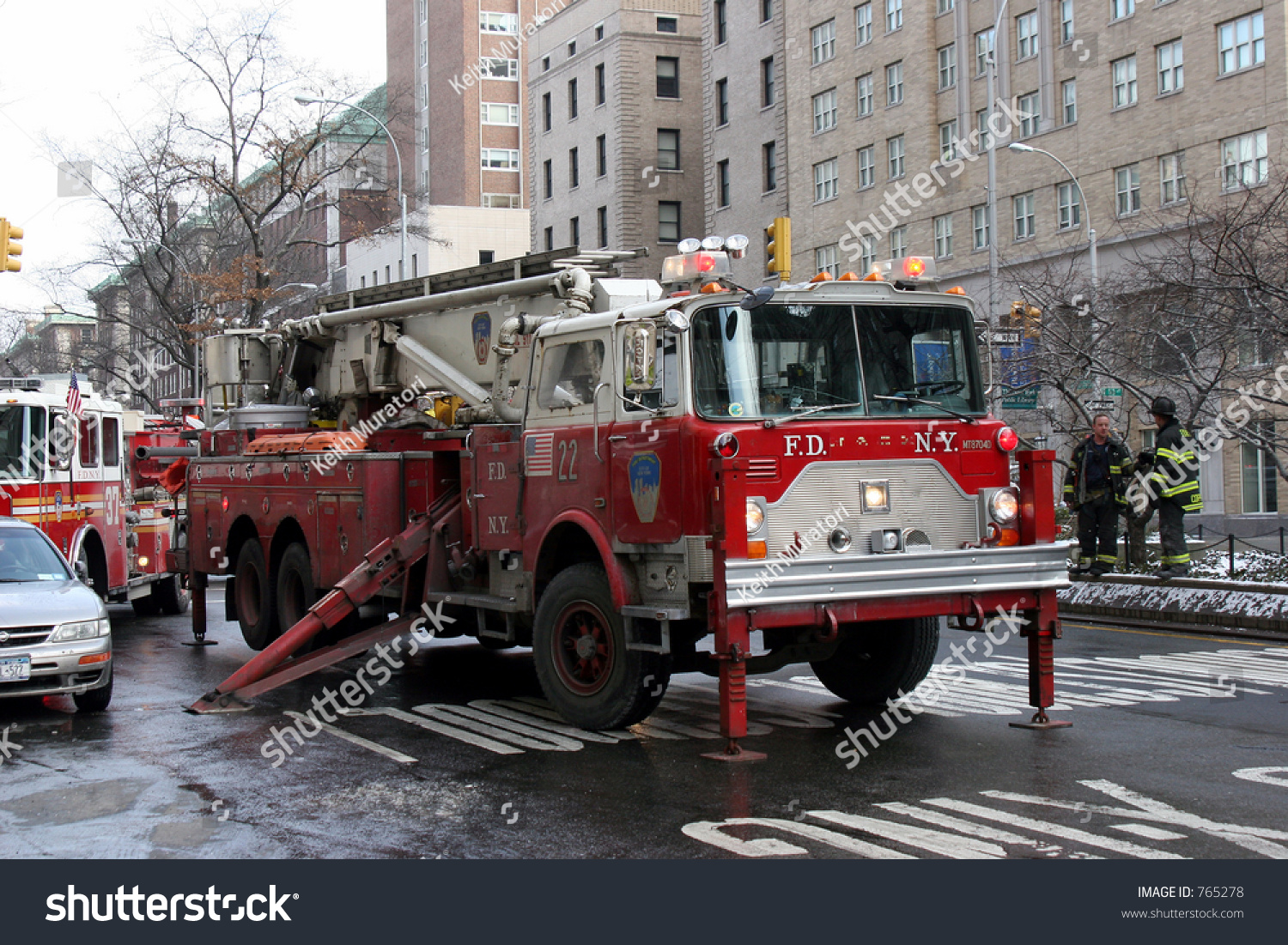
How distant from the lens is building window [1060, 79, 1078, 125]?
4203 centimetres

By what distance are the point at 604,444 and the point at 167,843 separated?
391 centimetres

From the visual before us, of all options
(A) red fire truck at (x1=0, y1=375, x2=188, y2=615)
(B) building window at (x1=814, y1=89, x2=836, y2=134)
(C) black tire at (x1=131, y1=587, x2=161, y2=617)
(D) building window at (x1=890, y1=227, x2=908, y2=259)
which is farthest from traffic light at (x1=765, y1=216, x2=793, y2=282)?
(B) building window at (x1=814, y1=89, x2=836, y2=134)

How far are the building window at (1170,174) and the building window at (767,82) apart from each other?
64.4ft

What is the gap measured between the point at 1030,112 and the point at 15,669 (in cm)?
3902

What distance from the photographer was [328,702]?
Result: 11.8m

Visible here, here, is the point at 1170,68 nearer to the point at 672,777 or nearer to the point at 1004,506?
the point at 1004,506

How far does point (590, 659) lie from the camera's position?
32.8 feet

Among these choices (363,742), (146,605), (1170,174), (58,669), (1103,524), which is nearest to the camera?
(363,742)

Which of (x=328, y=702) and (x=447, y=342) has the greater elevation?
(x=447, y=342)

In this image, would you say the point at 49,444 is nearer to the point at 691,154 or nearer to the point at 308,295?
the point at 308,295

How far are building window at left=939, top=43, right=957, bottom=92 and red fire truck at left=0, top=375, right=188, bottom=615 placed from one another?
32.3 metres

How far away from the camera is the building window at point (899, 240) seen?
1897 inches

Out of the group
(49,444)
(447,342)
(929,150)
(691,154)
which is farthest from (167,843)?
(691,154)

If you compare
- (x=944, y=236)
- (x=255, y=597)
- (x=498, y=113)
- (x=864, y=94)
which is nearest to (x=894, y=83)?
(x=864, y=94)
